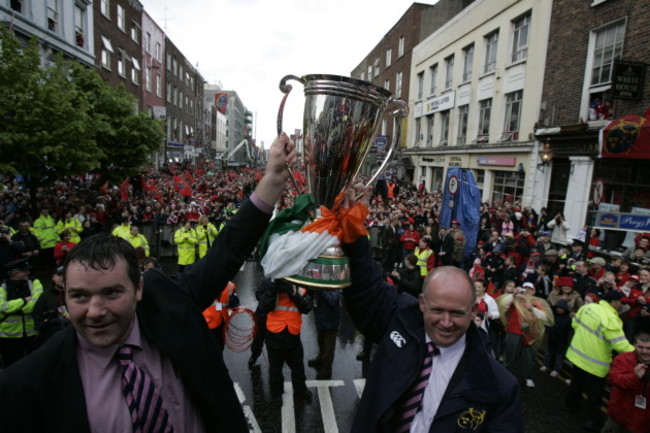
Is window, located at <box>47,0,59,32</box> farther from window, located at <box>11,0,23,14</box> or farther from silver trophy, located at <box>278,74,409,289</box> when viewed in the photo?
silver trophy, located at <box>278,74,409,289</box>

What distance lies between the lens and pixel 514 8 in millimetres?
16500

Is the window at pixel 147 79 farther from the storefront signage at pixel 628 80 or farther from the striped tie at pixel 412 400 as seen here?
the striped tie at pixel 412 400

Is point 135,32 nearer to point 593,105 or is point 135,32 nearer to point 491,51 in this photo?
point 491,51

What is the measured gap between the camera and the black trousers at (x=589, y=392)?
4715mm

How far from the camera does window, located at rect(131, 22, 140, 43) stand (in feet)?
91.2

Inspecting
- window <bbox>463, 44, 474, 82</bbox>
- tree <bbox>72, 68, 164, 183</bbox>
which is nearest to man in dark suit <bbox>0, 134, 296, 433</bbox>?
tree <bbox>72, 68, 164, 183</bbox>

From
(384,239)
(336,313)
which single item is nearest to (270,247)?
(336,313)

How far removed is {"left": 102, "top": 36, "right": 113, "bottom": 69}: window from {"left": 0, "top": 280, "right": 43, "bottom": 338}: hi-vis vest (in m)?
23.7

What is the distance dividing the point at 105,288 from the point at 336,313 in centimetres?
430

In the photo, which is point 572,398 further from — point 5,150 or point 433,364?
point 5,150

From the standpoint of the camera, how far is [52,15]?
17.6m

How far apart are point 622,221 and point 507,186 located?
1053 centimetres

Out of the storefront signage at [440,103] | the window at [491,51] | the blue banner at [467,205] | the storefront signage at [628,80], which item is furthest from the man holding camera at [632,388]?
the storefront signage at [440,103]

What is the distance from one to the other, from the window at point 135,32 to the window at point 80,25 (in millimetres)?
7429
